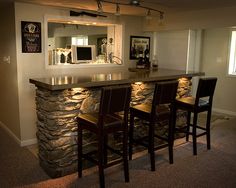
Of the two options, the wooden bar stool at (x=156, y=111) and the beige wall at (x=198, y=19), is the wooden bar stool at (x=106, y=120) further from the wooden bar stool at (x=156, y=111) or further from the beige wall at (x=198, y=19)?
the beige wall at (x=198, y=19)

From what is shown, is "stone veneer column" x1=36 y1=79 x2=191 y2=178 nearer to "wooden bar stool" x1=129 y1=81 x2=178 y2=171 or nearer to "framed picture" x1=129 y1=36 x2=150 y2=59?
"wooden bar stool" x1=129 y1=81 x2=178 y2=171

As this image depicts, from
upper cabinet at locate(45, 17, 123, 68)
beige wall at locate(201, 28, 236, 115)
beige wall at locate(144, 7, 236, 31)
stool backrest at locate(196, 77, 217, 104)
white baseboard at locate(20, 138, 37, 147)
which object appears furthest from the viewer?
beige wall at locate(201, 28, 236, 115)

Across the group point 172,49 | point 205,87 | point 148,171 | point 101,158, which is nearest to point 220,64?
point 172,49

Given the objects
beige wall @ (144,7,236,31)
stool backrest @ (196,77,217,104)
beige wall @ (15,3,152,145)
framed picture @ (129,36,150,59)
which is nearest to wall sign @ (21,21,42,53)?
beige wall @ (15,3,152,145)

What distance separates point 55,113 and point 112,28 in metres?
2.53

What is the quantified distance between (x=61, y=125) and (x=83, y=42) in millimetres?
3591

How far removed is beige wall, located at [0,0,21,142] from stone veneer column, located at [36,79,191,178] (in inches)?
40.6

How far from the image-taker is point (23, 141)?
388 centimetres

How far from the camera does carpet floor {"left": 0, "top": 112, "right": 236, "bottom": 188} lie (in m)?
2.84

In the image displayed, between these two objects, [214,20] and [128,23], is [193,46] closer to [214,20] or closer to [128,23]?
[214,20]

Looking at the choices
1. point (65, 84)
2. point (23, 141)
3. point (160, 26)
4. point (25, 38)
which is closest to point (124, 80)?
point (65, 84)

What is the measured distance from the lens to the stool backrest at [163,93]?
2965 mm

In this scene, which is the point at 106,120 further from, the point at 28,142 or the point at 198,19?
the point at 198,19

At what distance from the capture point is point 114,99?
258 cm
